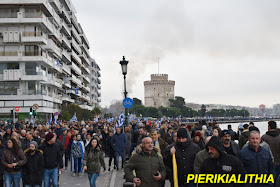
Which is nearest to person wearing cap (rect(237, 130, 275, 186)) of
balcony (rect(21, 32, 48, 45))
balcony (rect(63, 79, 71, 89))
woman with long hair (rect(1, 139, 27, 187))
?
woman with long hair (rect(1, 139, 27, 187))

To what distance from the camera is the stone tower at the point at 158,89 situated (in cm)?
17838

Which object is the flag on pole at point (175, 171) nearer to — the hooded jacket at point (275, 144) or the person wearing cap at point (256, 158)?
the person wearing cap at point (256, 158)

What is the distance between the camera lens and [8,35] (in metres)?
44.4

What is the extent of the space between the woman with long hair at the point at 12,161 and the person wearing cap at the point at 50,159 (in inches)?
21.8

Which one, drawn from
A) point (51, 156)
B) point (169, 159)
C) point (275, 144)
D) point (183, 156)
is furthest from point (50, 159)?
point (275, 144)

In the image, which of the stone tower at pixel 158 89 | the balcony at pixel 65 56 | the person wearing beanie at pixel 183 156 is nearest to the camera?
the person wearing beanie at pixel 183 156

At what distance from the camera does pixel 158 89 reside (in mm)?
179125

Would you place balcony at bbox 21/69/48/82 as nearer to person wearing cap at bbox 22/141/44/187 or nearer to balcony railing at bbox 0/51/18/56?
balcony railing at bbox 0/51/18/56

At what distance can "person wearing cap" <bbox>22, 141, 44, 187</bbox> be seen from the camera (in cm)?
887

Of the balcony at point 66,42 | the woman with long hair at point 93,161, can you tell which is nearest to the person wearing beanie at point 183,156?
the woman with long hair at point 93,161

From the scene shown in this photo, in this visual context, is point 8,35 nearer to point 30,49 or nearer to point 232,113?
point 30,49

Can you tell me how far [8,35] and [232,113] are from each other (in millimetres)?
165039

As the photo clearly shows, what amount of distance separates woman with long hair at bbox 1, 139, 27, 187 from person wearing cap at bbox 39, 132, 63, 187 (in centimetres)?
55

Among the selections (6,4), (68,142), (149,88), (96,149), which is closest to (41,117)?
(6,4)
